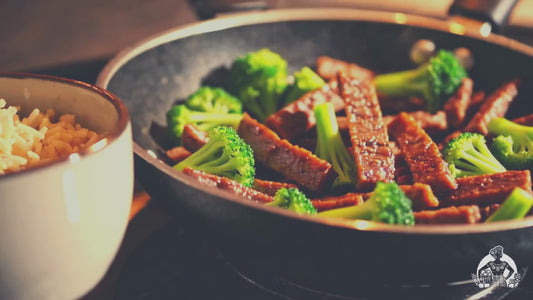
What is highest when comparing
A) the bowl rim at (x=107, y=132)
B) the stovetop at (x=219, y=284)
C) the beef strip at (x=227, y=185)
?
the bowl rim at (x=107, y=132)

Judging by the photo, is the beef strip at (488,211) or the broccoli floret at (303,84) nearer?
the beef strip at (488,211)

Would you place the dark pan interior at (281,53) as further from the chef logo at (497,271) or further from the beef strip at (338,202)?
the chef logo at (497,271)

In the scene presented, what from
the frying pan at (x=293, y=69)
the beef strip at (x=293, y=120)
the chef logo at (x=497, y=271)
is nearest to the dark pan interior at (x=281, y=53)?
the frying pan at (x=293, y=69)

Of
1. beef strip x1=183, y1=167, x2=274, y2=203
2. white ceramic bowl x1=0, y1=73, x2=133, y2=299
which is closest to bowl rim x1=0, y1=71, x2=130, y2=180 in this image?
white ceramic bowl x1=0, y1=73, x2=133, y2=299

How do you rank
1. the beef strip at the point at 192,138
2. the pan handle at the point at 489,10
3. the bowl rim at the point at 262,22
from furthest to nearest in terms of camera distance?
the pan handle at the point at 489,10, the beef strip at the point at 192,138, the bowl rim at the point at 262,22

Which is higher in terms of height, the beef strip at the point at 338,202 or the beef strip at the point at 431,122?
the beef strip at the point at 431,122

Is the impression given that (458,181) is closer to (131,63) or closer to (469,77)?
(469,77)

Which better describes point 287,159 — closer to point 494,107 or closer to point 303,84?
point 303,84

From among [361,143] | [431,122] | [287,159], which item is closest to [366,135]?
[361,143]

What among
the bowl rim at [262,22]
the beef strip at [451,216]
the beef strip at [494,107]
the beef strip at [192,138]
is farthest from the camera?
the beef strip at [494,107]
